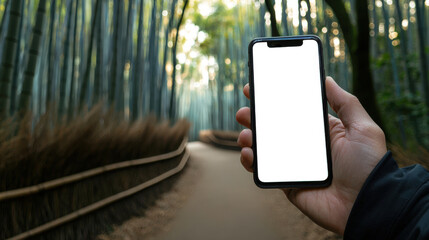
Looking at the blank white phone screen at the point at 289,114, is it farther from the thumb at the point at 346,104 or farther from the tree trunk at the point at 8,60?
the tree trunk at the point at 8,60

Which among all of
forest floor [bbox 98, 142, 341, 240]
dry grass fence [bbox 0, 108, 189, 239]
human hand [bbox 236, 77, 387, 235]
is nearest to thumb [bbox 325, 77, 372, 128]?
human hand [bbox 236, 77, 387, 235]

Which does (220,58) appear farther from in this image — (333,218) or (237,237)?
(333,218)

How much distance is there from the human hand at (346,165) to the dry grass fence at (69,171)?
1004 mm

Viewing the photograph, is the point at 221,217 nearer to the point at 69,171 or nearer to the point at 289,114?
the point at 69,171

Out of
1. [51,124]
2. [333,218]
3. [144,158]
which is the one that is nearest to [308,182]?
[333,218]

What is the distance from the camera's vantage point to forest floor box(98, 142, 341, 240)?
216cm

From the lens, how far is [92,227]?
6.14ft

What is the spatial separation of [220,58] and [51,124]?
8.99 m

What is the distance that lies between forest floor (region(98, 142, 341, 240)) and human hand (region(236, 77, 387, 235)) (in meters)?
1.24

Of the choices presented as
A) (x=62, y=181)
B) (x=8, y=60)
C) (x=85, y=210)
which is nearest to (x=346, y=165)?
(x=62, y=181)

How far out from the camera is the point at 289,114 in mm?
861

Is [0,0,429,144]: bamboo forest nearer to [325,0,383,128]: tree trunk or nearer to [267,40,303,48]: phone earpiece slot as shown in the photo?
[325,0,383,128]: tree trunk

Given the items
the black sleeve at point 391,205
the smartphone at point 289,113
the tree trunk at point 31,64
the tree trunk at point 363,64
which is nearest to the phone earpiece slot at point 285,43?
the smartphone at point 289,113

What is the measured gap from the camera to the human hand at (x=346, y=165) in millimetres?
816
